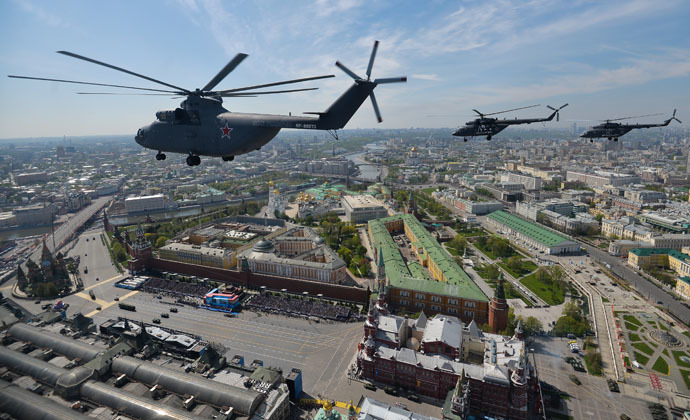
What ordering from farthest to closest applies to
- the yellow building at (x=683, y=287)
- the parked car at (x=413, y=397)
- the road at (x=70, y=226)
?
the road at (x=70, y=226) → the yellow building at (x=683, y=287) → the parked car at (x=413, y=397)

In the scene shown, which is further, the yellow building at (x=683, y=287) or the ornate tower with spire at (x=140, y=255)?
the ornate tower with spire at (x=140, y=255)

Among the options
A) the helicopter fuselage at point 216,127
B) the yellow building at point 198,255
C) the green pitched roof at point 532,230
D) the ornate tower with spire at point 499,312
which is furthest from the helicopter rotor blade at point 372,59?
the green pitched roof at point 532,230

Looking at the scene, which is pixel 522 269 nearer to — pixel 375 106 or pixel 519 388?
pixel 519 388

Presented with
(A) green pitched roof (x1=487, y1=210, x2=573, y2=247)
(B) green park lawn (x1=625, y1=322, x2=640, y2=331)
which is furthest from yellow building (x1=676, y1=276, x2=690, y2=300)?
(A) green pitched roof (x1=487, y1=210, x2=573, y2=247)

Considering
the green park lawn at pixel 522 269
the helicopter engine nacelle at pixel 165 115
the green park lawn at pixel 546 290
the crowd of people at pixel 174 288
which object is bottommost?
the green park lawn at pixel 546 290

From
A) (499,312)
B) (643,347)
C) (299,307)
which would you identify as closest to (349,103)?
(499,312)

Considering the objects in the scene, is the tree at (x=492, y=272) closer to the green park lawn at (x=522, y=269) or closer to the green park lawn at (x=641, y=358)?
the green park lawn at (x=522, y=269)
